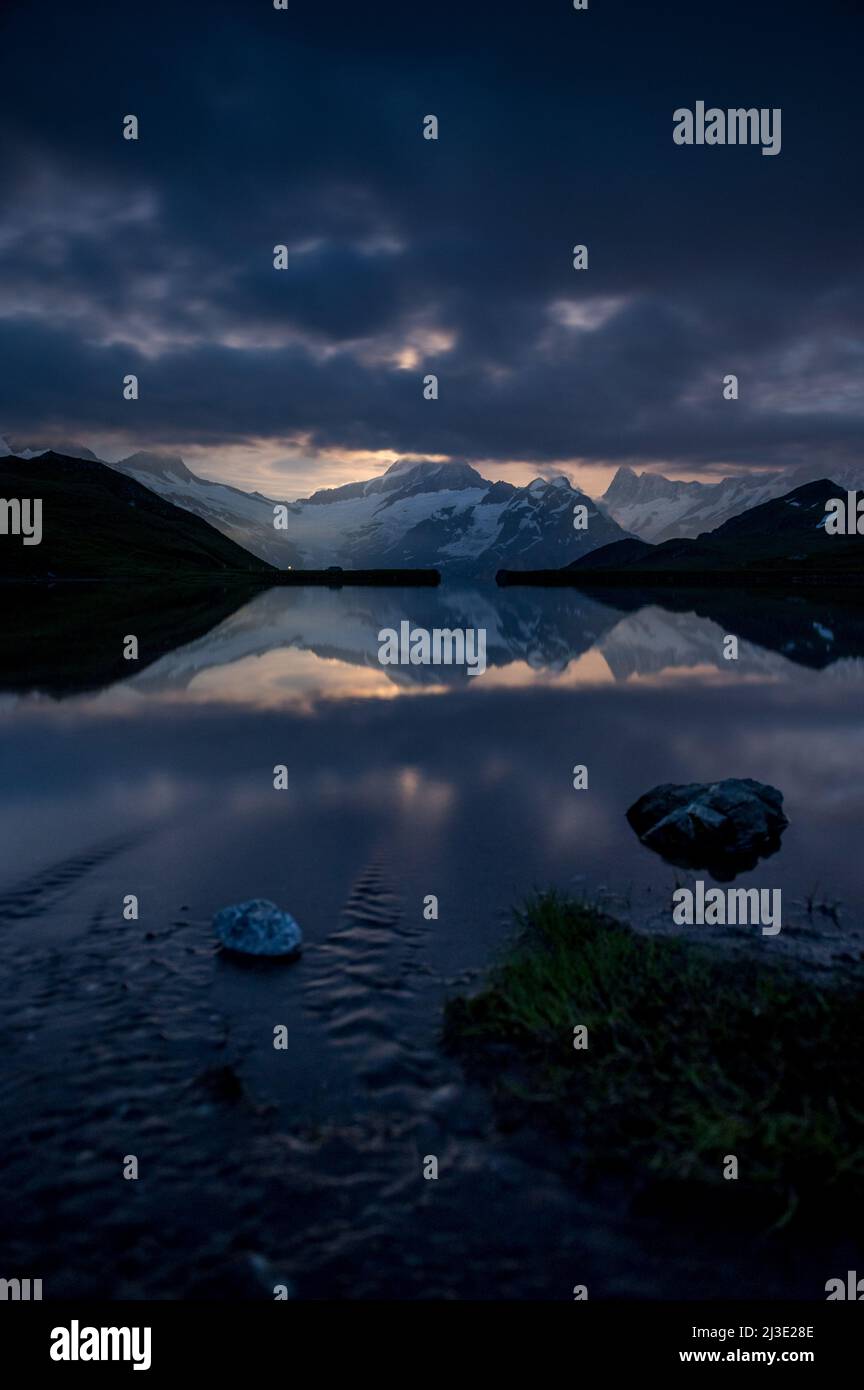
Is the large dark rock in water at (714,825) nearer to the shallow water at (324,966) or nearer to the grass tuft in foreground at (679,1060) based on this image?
the shallow water at (324,966)

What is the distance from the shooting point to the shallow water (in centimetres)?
716

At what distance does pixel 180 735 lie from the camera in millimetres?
29453

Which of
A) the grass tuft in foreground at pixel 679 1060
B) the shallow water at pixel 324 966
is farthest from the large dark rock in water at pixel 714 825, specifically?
the grass tuft in foreground at pixel 679 1060

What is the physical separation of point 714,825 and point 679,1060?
998 cm

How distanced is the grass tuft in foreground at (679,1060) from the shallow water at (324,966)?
2.16ft

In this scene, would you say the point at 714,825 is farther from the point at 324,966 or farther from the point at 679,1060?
the point at 324,966

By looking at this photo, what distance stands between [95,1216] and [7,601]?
113211 millimetres

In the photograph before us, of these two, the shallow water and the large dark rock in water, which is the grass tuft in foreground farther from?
the large dark rock in water

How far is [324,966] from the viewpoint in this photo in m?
12.4

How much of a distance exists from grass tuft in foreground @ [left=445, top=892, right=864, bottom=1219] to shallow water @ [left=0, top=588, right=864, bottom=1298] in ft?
2.16

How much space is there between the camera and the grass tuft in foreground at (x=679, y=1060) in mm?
8070

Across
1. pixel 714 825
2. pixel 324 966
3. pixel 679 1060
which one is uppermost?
pixel 714 825

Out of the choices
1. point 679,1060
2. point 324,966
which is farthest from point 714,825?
point 324,966
